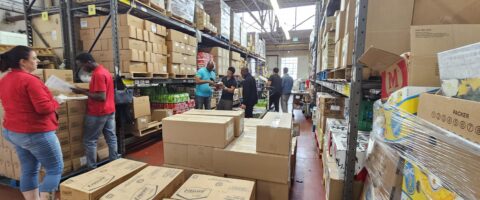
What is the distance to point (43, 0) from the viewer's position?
4.06 meters

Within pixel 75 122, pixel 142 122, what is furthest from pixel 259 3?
pixel 75 122

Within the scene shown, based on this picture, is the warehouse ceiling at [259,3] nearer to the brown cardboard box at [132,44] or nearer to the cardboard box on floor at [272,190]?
the brown cardboard box at [132,44]

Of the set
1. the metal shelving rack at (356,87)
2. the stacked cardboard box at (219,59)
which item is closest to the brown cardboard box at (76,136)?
the metal shelving rack at (356,87)

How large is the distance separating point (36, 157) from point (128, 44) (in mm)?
1795

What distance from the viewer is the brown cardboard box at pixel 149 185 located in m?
1.12

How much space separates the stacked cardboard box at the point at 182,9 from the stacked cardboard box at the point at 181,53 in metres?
0.32

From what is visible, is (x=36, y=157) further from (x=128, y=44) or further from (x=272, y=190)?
(x=272, y=190)

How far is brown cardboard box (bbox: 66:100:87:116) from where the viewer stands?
267cm

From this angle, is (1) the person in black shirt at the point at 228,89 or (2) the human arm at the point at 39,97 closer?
(2) the human arm at the point at 39,97

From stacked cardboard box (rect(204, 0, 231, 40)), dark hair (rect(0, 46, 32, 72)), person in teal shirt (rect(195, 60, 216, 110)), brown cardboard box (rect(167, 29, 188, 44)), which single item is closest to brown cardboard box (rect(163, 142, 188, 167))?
dark hair (rect(0, 46, 32, 72))

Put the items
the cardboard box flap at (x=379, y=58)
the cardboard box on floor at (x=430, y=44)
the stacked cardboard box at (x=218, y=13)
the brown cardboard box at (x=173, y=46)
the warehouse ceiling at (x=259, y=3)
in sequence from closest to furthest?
the cardboard box on floor at (x=430, y=44) < the cardboard box flap at (x=379, y=58) < the brown cardboard box at (x=173, y=46) < the stacked cardboard box at (x=218, y=13) < the warehouse ceiling at (x=259, y=3)

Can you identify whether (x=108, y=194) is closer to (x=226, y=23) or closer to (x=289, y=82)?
(x=226, y=23)

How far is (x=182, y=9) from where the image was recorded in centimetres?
416

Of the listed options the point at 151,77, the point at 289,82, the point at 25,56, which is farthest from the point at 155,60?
the point at 289,82
